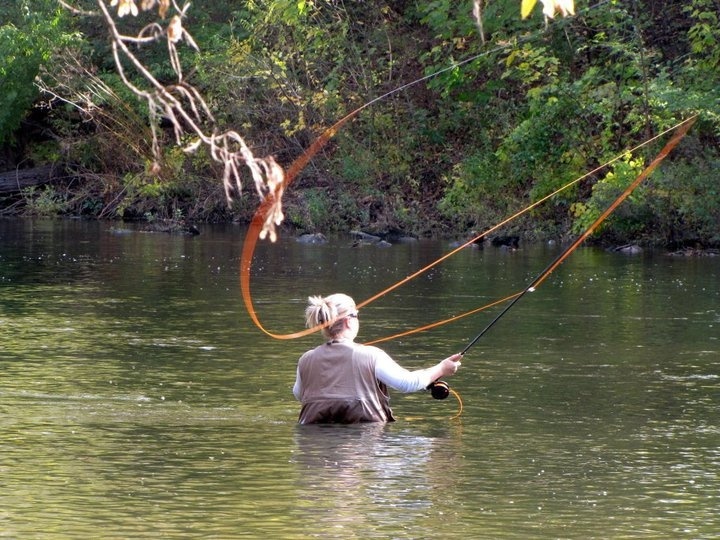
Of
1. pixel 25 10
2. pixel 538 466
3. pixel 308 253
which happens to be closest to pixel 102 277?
pixel 308 253

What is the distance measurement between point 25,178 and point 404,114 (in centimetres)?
1200

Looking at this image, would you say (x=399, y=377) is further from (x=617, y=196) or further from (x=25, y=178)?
(x=25, y=178)

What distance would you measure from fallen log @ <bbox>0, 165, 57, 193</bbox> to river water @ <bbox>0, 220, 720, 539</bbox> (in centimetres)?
2307

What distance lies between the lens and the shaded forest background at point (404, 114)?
29.3 meters

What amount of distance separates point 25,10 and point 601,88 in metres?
19.0

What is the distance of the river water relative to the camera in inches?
294

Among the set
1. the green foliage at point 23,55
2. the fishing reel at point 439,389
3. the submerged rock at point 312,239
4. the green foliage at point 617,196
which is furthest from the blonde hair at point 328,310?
the green foliage at point 23,55

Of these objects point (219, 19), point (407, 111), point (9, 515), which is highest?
point (219, 19)

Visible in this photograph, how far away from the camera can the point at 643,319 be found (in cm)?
1634

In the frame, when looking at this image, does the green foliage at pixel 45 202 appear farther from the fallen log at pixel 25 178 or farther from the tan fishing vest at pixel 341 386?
the tan fishing vest at pixel 341 386

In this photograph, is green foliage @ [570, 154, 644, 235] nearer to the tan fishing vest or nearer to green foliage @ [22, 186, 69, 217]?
green foliage @ [22, 186, 69, 217]

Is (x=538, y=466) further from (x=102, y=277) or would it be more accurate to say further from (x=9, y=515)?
(x=102, y=277)

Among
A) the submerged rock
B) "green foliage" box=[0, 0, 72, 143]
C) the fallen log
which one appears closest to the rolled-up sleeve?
the submerged rock

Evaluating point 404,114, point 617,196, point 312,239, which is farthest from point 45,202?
point 617,196
